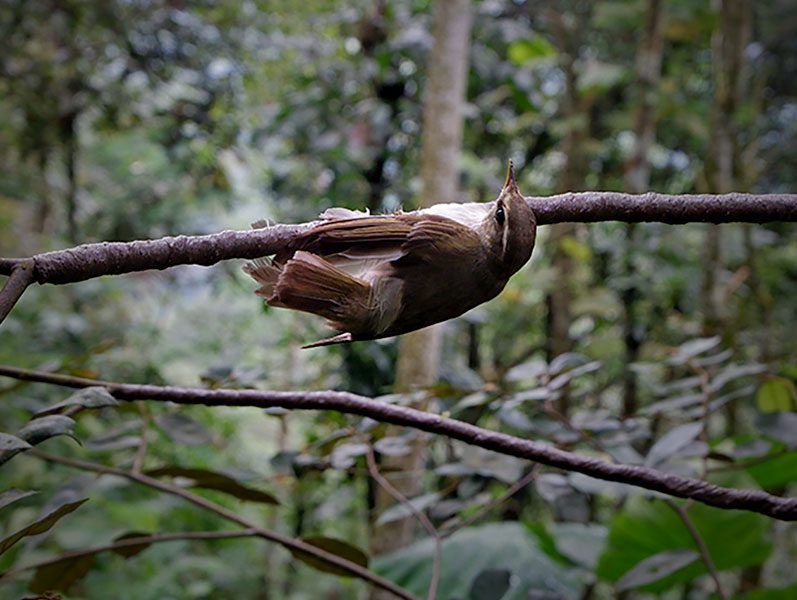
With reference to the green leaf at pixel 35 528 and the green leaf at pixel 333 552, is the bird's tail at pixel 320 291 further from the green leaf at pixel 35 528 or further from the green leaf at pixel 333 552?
the green leaf at pixel 333 552

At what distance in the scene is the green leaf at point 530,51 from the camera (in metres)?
2.21

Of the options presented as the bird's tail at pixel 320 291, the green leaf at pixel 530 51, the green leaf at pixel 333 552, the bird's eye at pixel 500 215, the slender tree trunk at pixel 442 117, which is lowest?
the green leaf at pixel 333 552

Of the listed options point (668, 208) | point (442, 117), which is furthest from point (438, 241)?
point (442, 117)

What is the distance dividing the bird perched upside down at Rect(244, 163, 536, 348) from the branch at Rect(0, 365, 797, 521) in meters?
0.12

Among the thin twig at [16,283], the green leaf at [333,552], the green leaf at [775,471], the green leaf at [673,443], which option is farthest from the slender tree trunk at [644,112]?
the thin twig at [16,283]

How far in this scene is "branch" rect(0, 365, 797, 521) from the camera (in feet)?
1.67

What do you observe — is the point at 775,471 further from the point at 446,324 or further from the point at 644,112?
the point at 644,112

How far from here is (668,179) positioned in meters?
3.20

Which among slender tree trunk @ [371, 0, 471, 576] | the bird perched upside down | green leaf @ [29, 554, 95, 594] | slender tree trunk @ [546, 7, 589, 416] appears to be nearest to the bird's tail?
the bird perched upside down

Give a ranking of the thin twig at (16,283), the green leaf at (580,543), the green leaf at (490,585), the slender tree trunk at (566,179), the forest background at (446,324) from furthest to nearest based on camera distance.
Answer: the slender tree trunk at (566,179) < the green leaf at (580,543) < the forest background at (446,324) < the green leaf at (490,585) < the thin twig at (16,283)

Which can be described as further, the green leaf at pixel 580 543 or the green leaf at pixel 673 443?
the green leaf at pixel 580 543

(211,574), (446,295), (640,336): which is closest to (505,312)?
(640,336)

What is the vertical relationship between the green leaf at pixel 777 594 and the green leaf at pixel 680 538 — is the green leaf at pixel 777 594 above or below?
below

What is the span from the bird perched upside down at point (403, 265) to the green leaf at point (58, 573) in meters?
0.41
